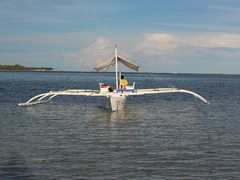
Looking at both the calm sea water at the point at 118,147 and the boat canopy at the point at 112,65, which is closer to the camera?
the calm sea water at the point at 118,147

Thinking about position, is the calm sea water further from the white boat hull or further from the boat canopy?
the boat canopy

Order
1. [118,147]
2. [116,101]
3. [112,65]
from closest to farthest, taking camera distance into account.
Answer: [118,147] → [116,101] → [112,65]

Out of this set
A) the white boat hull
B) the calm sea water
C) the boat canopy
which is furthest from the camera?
the boat canopy

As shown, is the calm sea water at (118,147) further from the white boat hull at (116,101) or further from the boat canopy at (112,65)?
the boat canopy at (112,65)

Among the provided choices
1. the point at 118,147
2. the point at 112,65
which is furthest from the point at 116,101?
the point at 118,147

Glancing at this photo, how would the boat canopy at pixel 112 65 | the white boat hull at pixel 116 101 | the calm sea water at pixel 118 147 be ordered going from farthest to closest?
the boat canopy at pixel 112 65
the white boat hull at pixel 116 101
the calm sea water at pixel 118 147

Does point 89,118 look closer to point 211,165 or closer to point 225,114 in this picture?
point 225,114

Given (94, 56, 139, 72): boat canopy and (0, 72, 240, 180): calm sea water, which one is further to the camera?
(94, 56, 139, 72): boat canopy

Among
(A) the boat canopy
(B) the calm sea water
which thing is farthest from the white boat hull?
(A) the boat canopy

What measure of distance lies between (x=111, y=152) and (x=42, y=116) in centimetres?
1150

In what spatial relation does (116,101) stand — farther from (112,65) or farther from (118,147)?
(118,147)

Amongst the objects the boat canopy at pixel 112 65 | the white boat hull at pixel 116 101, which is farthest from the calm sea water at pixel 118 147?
the boat canopy at pixel 112 65

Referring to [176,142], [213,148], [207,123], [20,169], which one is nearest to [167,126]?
[207,123]

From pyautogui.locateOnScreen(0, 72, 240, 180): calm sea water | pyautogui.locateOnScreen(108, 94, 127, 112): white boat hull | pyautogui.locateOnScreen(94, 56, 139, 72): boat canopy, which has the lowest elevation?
pyautogui.locateOnScreen(0, 72, 240, 180): calm sea water
